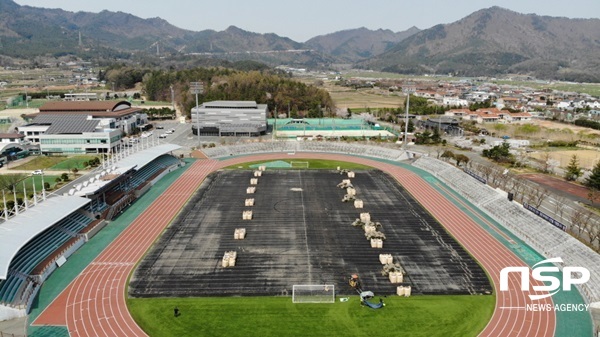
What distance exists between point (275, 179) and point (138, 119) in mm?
43325

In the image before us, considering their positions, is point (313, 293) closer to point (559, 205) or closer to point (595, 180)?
point (559, 205)

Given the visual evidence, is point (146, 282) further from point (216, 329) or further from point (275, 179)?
point (275, 179)

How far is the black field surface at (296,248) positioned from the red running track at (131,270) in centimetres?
95

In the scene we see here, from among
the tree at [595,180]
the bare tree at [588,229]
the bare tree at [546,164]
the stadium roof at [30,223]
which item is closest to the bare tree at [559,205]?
the bare tree at [588,229]

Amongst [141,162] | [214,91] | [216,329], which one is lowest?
[216,329]

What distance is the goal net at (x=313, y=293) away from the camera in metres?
22.4

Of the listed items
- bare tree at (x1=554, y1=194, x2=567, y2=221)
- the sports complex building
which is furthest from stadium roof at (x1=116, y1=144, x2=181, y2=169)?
bare tree at (x1=554, y1=194, x2=567, y2=221)

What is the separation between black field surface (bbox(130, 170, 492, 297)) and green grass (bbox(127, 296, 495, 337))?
0.97 m

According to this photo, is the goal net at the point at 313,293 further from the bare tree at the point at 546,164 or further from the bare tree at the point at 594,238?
the bare tree at the point at 546,164

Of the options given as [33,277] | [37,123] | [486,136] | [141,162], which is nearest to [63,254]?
[33,277]

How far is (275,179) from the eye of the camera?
152 feet

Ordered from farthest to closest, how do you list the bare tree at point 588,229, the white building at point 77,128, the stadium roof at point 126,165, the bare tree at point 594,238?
the white building at point 77,128
the stadium roof at point 126,165
the bare tree at point 588,229
the bare tree at point 594,238

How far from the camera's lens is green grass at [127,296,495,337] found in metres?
19.8

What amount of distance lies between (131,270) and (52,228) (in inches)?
283
